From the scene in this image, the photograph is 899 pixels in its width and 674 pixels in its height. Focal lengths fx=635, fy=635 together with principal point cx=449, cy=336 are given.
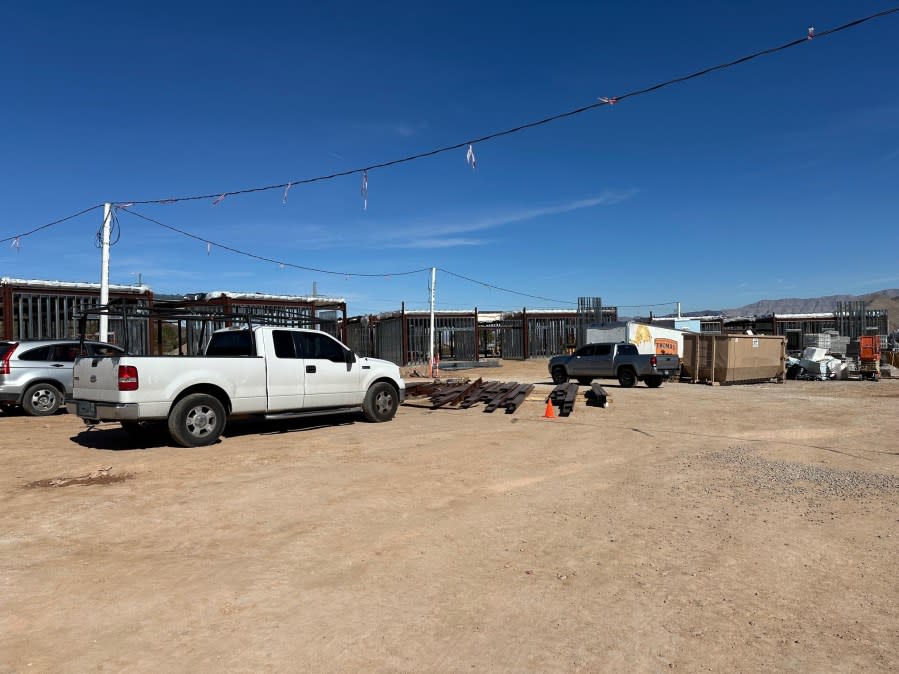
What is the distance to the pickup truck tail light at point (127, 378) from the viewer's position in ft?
28.7

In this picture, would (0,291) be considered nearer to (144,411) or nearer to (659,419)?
(144,411)

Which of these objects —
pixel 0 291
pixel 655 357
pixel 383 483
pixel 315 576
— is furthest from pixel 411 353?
pixel 315 576

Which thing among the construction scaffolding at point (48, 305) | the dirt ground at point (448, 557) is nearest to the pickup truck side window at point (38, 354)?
the dirt ground at point (448, 557)

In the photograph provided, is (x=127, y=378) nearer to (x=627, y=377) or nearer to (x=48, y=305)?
(x=48, y=305)

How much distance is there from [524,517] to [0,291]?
66.8 feet

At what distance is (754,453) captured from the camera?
362 inches

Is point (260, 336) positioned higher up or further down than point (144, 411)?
higher up

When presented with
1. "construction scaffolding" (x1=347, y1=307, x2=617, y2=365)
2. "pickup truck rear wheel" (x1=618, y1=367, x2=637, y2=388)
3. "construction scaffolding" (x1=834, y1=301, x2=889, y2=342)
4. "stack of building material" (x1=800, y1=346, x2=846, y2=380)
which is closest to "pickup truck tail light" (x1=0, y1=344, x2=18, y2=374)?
"pickup truck rear wheel" (x1=618, y1=367, x2=637, y2=388)

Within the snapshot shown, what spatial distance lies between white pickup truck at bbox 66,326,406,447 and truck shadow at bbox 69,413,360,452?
0.31 meters

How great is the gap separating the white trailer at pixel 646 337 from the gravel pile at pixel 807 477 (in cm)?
1550

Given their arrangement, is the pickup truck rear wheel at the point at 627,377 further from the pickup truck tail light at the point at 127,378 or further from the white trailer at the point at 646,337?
the pickup truck tail light at the point at 127,378

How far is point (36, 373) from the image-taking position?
506 inches

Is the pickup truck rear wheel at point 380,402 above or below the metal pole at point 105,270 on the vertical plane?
below

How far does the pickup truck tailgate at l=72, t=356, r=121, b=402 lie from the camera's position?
884 cm
